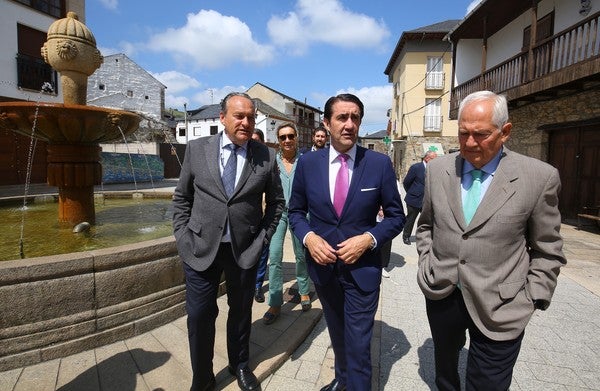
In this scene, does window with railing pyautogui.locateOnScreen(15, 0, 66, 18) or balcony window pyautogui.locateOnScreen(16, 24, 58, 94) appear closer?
balcony window pyautogui.locateOnScreen(16, 24, 58, 94)

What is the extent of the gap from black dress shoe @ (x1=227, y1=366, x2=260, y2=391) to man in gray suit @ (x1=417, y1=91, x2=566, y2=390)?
1.47 metres

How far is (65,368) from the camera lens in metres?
2.56

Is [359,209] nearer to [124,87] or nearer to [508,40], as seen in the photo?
[508,40]

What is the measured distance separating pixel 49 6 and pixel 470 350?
21.0 m

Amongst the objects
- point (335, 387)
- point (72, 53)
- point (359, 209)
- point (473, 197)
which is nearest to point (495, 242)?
point (473, 197)

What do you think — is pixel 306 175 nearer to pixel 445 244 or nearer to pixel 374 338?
pixel 445 244

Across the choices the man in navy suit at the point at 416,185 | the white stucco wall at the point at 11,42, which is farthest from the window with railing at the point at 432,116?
the white stucco wall at the point at 11,42

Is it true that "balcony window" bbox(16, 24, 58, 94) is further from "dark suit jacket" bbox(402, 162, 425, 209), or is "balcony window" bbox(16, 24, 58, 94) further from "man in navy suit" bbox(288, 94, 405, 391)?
"man in navy suit" bbox(288, 94, 405, 391)

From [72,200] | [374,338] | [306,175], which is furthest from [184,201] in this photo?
[72,200]

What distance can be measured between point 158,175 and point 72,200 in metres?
17.9

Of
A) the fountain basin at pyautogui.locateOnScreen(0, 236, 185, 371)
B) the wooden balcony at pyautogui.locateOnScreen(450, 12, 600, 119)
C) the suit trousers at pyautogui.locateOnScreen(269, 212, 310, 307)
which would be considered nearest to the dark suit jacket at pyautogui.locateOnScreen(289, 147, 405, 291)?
the suit trousers at pyautogui.locateOnScreen(269, 212, 310, 307)

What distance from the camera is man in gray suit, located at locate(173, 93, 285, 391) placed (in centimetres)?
233

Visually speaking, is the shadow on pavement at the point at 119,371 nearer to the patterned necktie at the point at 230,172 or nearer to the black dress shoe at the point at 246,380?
the black dress shoe at the point at 246,380

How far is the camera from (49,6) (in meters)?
15.6
